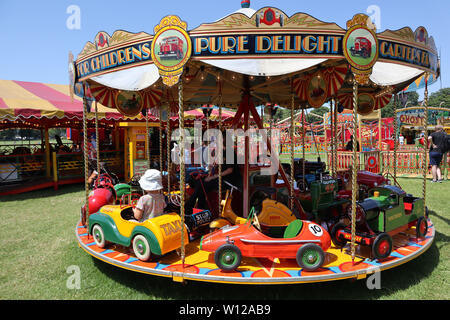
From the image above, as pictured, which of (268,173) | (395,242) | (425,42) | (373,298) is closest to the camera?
(373,298)

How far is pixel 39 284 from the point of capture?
3766 millimetres

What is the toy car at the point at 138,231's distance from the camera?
3.47 m

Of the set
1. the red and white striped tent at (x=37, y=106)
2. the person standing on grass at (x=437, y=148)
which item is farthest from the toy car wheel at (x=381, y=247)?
the red and white striped tent at (x=37, y=106)

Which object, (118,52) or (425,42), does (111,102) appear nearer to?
(118,52)

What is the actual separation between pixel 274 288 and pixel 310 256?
0.73 m

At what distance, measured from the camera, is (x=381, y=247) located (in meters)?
3.54

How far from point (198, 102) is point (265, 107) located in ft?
8.58

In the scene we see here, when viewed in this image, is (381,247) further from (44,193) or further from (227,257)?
(44,193)

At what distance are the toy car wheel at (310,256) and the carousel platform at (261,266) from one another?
8 cm

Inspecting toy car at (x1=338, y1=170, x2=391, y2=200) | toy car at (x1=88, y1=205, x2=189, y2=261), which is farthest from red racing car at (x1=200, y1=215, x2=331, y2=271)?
toy car at (x1=338, y1=170, x2=391, y2=200)

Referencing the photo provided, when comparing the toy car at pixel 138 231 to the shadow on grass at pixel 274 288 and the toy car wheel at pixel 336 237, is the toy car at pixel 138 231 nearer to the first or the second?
the shadow on grass at pixel 274 288

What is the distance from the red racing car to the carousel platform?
5.4 inches

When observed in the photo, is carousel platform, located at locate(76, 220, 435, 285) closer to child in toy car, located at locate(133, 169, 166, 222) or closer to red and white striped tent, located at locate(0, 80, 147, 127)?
child in toy car, located at locate(133, 169, 166, 222)

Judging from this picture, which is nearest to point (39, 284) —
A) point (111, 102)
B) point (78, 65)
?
point (78, 65)
